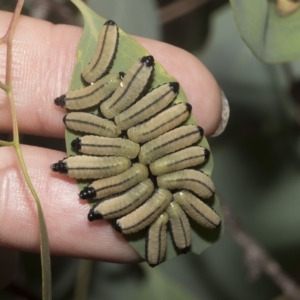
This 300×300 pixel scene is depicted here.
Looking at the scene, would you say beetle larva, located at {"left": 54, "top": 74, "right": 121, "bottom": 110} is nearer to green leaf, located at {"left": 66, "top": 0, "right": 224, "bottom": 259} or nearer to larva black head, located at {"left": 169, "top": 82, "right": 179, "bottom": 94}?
green leaf, located at {"left": 66, "top": 0, "right": 224, "bottom": 259}

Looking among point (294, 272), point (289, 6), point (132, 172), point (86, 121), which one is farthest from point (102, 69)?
point (294, 272)

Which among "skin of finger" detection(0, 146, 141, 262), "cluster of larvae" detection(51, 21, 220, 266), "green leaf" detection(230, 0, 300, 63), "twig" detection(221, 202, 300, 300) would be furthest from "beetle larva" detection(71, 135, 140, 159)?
"twig" detection(221, 202, 300, 300)

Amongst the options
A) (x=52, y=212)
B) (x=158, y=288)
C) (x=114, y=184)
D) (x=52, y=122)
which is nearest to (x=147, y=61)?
(x=114, y=184)

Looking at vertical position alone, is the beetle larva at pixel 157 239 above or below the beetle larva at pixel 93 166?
below

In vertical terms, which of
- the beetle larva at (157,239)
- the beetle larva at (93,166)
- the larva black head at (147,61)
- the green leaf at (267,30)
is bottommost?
the beetle larva at (157,239)

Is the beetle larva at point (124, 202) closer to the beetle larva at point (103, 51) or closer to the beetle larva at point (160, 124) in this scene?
the beetle larva at point (160, 124)

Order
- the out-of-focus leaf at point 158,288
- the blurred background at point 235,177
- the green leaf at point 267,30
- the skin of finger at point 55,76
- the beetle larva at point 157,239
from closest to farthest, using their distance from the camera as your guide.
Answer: the green leaf at point 267,30 → the beetle larva at point 157,239 → the skin of finger at point 55,76 → the out-of-focus leaf at point 158,288 → the blurred background at point 235,177

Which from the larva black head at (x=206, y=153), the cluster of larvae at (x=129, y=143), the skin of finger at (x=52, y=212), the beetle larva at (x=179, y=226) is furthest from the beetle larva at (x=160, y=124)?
the skin of finger at (x=52, y=212)
